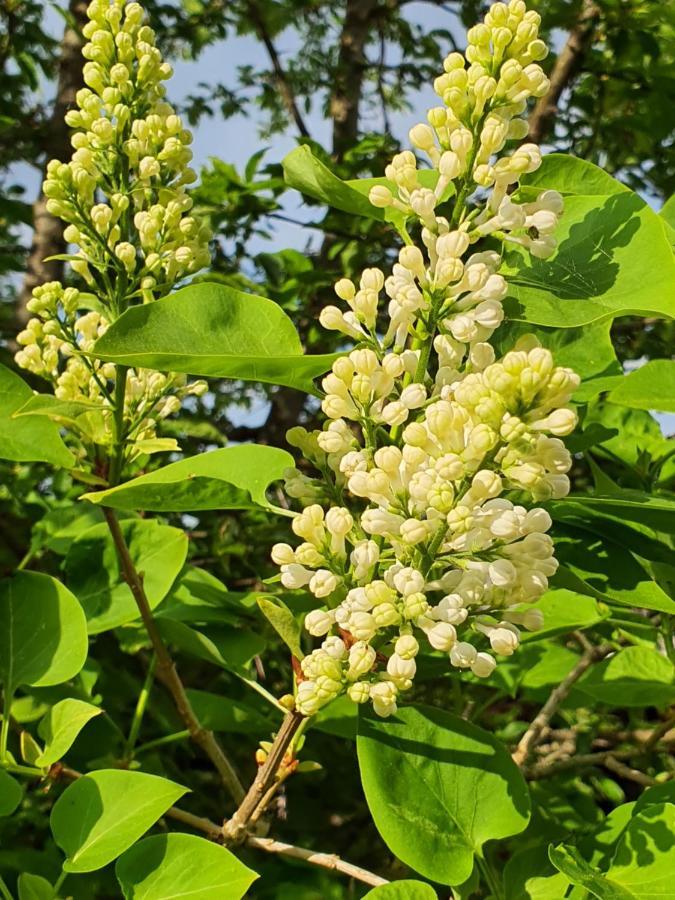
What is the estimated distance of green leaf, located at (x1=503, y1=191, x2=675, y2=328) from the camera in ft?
3.37

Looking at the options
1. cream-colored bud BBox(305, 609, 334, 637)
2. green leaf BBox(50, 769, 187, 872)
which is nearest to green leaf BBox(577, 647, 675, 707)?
cream-colored bud BBox(305, 609, 334, 637)

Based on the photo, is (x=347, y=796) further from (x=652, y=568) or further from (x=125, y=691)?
(x=652, y=568)

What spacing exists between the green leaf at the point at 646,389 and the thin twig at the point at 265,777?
682 millimetres

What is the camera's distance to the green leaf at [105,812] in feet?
3.73

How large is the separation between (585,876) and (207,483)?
0.70 metres

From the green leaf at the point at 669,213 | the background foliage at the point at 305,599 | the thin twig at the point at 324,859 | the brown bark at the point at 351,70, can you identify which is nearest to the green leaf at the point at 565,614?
the background foliage at the point at 305,599

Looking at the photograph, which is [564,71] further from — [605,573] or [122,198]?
[605,573]

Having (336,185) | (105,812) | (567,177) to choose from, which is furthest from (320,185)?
(105,812)

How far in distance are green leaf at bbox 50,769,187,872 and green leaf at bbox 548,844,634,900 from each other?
49 cm

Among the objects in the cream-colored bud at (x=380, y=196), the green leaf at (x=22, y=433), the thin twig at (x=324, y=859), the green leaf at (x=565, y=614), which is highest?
the cream-colored bud at (x=380, y=196)

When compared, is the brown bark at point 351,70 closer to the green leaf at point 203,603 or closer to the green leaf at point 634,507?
the green leaf at point 203,603

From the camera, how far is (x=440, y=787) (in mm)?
1185

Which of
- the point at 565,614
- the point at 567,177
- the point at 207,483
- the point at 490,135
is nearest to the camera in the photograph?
the point at 490,135

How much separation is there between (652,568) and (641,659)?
0.45 m
